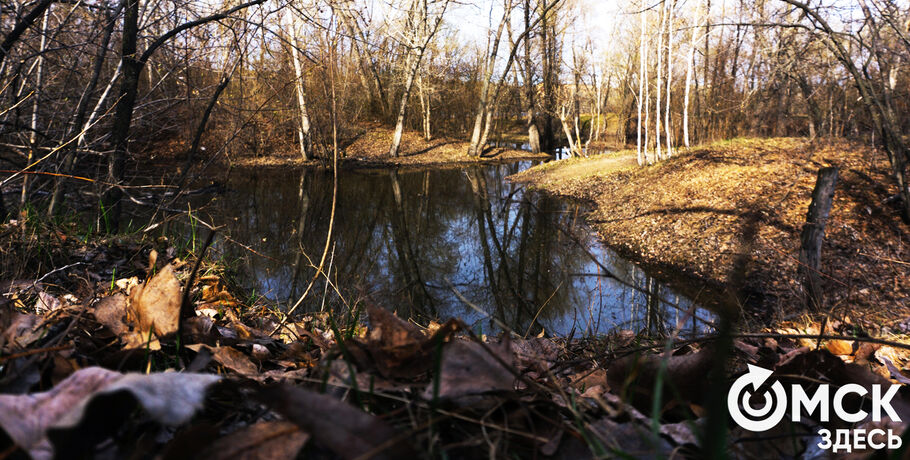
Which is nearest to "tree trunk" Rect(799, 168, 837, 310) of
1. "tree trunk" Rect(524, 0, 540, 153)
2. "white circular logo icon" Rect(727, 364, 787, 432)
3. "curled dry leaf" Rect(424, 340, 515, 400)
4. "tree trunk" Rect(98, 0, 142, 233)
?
"white circular logo icon" Rect(727, 364, 787, 432)

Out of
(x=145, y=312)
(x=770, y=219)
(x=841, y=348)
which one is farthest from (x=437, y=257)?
(x=145, y=312)

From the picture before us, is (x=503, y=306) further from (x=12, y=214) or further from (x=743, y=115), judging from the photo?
(x=743, y=115)

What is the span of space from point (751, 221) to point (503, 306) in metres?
6.40

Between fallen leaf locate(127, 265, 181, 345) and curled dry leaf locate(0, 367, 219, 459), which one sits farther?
fallen leaf locate(127, 265, 181, 345)

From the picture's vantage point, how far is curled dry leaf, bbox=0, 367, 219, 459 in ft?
1.71

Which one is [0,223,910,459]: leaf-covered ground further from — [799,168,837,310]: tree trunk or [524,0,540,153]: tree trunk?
[524,0,540,153]: tree trunk

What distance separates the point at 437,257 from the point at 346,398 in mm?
8303

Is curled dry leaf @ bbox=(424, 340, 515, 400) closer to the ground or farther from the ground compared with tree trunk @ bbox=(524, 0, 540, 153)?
closer to the ground

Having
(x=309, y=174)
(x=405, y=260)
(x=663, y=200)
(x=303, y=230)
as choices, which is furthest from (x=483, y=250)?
(x=309, y=174)

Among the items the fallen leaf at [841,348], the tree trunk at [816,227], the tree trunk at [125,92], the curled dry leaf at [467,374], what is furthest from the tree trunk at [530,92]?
the curled dry leaf at [467,374]

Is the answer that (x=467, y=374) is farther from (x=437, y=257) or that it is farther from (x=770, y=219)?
(x=770, y=219)

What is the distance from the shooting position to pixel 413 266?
8.37 m

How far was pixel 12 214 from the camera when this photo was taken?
15.1 ft

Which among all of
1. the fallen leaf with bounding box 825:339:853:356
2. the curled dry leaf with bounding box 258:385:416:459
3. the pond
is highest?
the curled dry leaf with bounding box 258:385:416:459
